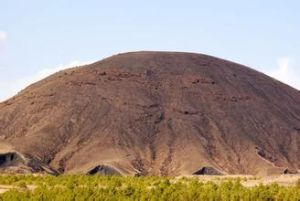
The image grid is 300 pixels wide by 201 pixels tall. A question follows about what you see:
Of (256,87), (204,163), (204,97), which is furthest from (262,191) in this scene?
(256,87)

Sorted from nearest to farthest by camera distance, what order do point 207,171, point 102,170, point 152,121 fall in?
point 102,170, point 207,171, point 152,121

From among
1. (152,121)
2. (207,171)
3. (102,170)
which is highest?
(152,121)

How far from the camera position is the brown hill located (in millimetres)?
95625

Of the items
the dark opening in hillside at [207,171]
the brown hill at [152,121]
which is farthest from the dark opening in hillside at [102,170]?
the dark opening in hillside at [207,171]

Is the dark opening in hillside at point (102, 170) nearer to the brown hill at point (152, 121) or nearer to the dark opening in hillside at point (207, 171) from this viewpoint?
the brown hill at point (152, 121)

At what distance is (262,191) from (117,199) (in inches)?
420

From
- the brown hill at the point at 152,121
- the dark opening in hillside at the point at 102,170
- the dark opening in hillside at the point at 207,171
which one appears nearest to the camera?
the dark opening in hillside at the point at 102,170

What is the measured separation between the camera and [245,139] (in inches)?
4168

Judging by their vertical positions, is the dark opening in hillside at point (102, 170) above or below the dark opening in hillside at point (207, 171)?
above

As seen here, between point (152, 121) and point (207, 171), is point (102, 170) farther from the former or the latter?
point (152, 121)

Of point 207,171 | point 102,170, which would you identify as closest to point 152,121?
point 207,171

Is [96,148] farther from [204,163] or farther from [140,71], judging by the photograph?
[140,71]

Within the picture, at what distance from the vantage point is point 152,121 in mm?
107812

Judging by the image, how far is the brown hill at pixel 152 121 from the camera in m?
95.6
